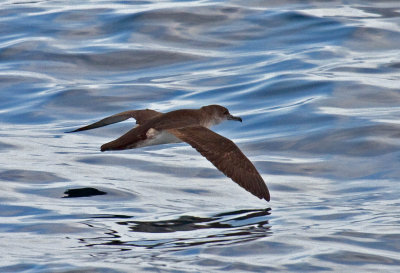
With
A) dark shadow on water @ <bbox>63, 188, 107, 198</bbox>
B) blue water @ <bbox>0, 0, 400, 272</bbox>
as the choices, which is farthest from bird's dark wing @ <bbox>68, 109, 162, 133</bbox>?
dark shadow on water @ <bbox>63, 188, 107, 198</bbox>

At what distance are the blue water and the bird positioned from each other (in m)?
0.29

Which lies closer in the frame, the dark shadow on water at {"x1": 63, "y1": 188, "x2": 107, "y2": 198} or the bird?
the bird

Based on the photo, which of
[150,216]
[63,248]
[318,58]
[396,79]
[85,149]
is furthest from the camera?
[318,58]

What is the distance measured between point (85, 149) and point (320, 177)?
257 cm

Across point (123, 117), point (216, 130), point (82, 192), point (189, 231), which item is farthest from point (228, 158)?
point (216, 130)

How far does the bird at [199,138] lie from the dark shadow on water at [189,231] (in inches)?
10.5

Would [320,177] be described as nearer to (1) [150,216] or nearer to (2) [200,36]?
(1) [150,216]

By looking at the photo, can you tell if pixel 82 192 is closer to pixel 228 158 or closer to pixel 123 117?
pixel 123 117

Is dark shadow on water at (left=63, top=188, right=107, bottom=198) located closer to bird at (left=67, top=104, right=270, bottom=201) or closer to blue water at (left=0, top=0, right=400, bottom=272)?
blue water at (left=0, top=0, right=400, bottom=272)

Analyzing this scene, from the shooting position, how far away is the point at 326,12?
16062 millimetres

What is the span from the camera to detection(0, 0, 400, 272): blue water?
23.0 feet

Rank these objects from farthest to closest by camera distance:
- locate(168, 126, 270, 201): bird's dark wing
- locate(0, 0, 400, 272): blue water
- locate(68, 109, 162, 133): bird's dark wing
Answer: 1. locate(68, 109, 162, 133): bird's dark wing
2. locate(168, 126, 270, 201): bird's dark wing
3. locate(0, 0, 400, 272): blue water

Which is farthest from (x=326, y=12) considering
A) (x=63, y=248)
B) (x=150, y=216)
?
(x=63, y=248)

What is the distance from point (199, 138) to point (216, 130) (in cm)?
278
